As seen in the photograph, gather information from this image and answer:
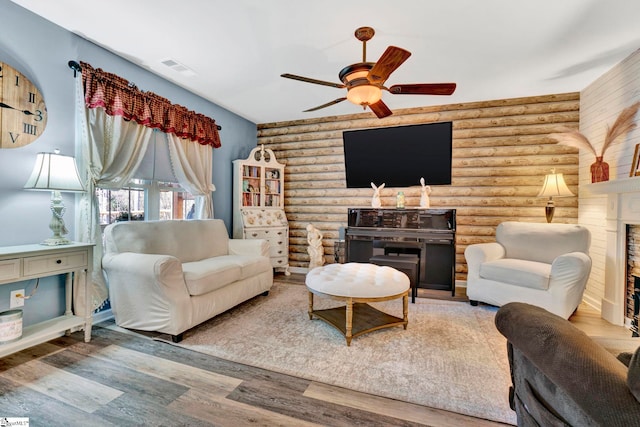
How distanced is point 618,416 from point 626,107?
11.5 ft

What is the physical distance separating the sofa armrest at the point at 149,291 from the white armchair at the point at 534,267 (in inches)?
116

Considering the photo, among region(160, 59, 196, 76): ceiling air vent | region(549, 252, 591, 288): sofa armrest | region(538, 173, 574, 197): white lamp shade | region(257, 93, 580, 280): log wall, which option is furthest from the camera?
region(257, 93, 580, 280): log wall

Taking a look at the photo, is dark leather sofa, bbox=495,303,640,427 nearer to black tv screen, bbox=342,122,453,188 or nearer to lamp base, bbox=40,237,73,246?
lamp base, bbox=40,237,73,246

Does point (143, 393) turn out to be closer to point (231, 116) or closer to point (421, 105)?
point (231, 116)

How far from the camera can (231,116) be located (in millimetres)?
4578

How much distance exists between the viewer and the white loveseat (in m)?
2.29

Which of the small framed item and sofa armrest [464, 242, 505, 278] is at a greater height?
the small framed item

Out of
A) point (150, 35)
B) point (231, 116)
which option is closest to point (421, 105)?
point (231, 116)

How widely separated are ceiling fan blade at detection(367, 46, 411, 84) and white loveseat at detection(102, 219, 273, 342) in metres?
2.12

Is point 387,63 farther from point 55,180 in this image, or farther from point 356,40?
point 55,180

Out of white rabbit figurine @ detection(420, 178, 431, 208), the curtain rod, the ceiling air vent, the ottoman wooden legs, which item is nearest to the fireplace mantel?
white rabbit figurine @ detection(420, 178, 431, 208)

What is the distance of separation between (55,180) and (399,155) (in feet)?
12.7

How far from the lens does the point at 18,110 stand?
7.13ft

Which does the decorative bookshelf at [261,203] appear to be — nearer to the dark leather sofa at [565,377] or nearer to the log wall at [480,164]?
the log wall at [480,164]
